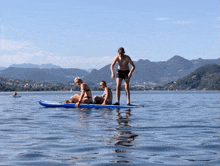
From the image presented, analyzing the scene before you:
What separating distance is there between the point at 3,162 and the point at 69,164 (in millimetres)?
1203

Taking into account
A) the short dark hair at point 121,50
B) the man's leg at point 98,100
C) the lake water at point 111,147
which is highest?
the short dark hair at point 121,50

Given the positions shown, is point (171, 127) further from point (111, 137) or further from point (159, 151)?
point (159, 151)

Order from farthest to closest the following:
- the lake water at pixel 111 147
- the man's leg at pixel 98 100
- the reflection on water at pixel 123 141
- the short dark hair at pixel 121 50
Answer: the man's leg at pixel 98 100, the short dark hair at pixel 121 50, the reflection on water at pixel 123 141, the lake water at pixel 111 147

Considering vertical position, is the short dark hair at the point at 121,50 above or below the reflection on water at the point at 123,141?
above

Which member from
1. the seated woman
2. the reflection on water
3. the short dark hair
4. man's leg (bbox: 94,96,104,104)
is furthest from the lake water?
man's leg (bbox: 94,96,104,104)

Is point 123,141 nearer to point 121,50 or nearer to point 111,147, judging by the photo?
point 111,147

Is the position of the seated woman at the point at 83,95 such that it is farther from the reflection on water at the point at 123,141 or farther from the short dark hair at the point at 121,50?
the reflection on water at the point at 123,141

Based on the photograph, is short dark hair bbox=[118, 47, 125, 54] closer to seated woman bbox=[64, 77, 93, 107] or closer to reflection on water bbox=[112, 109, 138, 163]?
seated woman bbox=[64, 77, 93, 107]

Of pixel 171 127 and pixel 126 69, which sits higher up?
pixel 126 69

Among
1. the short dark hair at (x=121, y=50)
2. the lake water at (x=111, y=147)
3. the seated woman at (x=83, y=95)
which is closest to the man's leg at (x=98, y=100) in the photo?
the seated woman at (x=83, y=95)

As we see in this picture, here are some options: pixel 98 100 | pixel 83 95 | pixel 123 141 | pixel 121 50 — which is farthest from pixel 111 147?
pixel 98 100

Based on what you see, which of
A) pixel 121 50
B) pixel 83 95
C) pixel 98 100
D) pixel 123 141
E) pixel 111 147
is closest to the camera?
pixel 111 147

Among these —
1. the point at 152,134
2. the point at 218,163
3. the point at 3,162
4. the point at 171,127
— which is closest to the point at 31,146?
the point at 3,162

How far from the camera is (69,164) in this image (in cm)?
552
